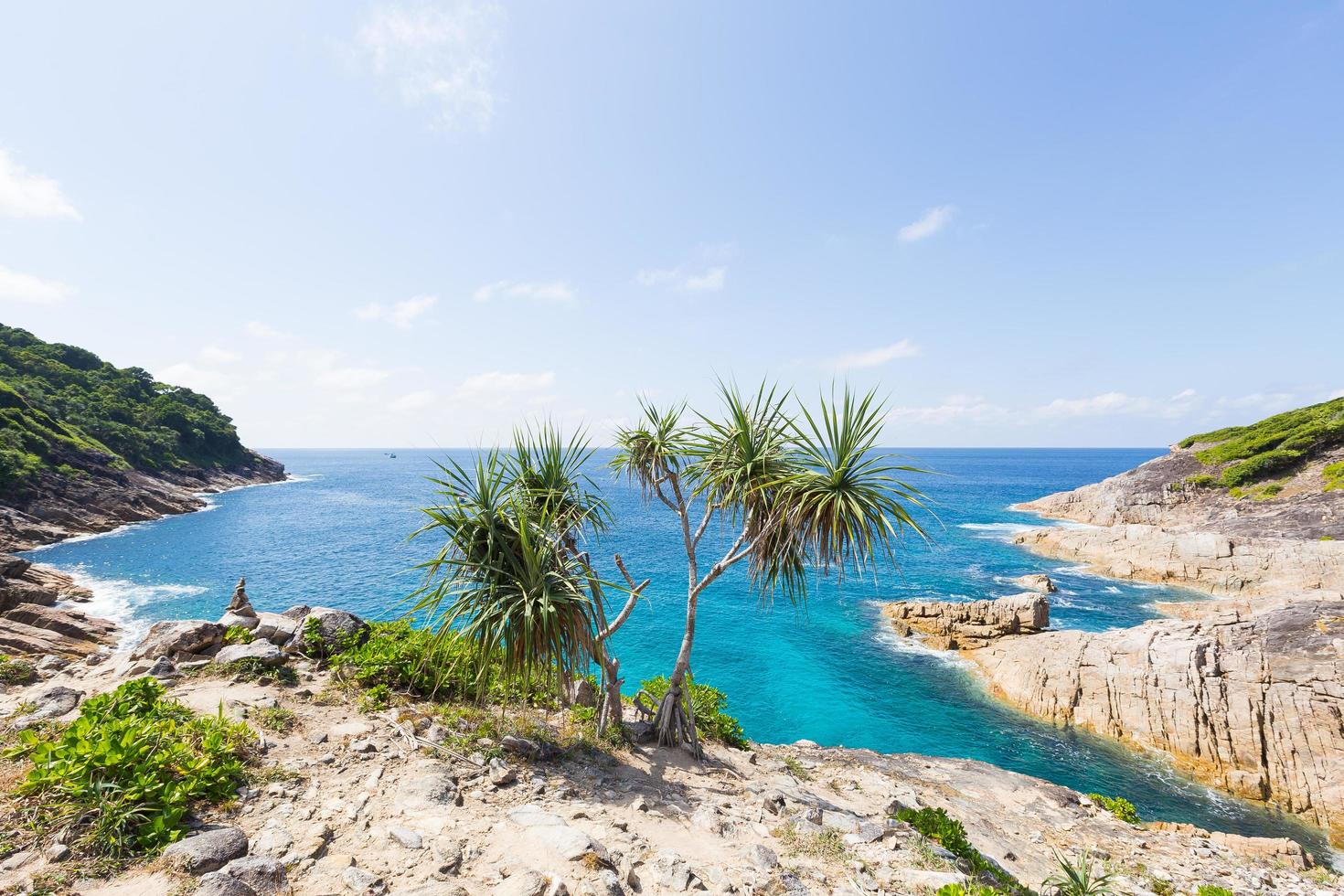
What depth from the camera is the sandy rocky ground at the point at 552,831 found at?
4953mm

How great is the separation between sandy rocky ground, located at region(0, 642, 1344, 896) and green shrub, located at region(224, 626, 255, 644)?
115 cm

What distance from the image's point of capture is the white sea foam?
2566 cm

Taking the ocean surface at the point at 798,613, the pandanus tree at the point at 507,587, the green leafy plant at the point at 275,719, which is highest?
the pandanus tree at the point at 507,587

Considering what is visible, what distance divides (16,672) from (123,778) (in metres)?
6.69

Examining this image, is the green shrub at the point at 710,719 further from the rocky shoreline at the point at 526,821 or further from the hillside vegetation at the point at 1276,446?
the hillside vegetation at the point at 1276,446

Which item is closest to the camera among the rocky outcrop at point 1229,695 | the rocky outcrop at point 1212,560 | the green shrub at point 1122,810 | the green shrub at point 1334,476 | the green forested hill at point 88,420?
the green shrub at point 1122,810

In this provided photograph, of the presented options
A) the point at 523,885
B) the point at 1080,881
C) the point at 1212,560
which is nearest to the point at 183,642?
the point at 523,885

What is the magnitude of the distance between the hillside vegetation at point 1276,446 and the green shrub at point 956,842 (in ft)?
192

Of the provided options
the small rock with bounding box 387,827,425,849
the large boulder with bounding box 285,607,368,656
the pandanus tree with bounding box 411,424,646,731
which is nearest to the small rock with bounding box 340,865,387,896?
the small rock with bounding box 387,827,425,849

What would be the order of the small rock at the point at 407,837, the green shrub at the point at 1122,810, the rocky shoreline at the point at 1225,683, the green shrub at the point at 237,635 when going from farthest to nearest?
the rocky shoreline at the point at 1225,683 < the green shrub at the point at 1122,810 < the green shrub at the point at 237,635 < the small rock at the point at 407,837

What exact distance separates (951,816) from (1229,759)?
14.4 m

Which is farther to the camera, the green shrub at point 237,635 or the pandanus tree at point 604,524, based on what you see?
the green shrub at point 237,635

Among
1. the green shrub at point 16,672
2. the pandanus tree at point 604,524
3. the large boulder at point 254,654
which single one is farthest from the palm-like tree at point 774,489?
the green shrub at point 16,672

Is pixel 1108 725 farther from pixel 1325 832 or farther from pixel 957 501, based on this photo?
pixel 957 501
